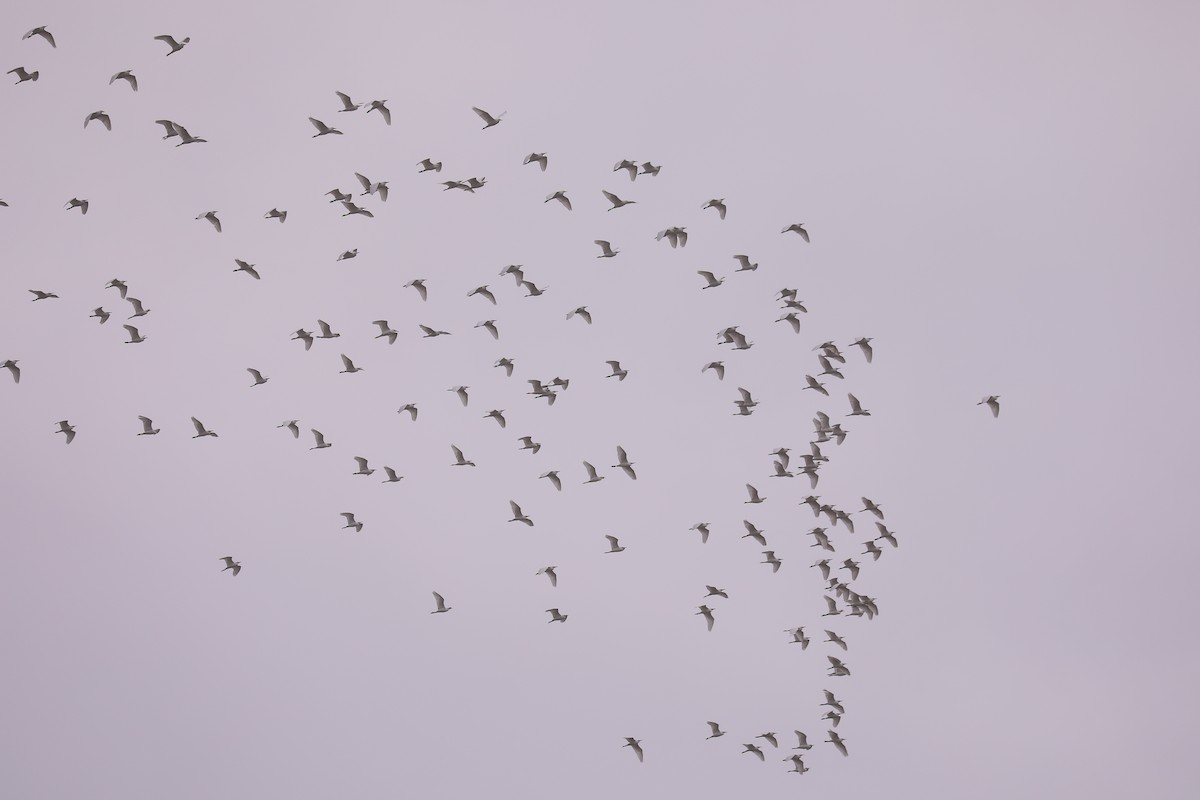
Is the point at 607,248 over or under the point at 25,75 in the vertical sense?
over

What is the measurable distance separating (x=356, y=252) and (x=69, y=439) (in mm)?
16000

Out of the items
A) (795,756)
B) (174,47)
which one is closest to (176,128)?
(174,47)

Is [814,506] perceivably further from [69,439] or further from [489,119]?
[69,439]

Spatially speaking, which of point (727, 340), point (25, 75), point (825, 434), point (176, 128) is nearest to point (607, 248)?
point (727, 340)

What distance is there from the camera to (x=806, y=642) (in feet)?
323

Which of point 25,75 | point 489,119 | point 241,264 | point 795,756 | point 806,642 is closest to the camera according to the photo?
point 25,75

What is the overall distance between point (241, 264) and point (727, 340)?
23169 mm

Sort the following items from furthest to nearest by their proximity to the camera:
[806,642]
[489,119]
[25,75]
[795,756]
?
[795,756] < [806,642] < [489,119] < [25,75]

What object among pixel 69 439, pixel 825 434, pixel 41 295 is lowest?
pixel 69 439

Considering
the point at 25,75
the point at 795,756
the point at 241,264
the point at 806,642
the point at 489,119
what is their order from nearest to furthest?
the point at 25,75, the point at 489,119, the point at 241,264, the point at 806,642, the point at 795,756

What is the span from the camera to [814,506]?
325ft

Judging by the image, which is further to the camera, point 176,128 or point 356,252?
point 356,252

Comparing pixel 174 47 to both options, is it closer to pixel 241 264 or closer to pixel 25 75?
pixel 25 75

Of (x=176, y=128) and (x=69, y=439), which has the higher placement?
(x=176, y=128)
